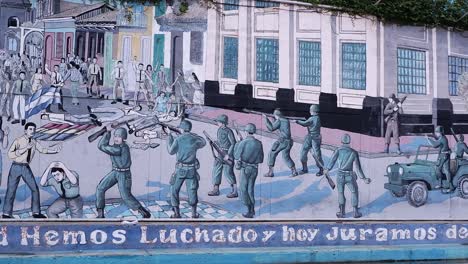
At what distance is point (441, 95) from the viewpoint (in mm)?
10758

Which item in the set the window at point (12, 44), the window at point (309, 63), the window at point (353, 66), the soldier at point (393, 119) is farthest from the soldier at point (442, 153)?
the window at point (12, 44)

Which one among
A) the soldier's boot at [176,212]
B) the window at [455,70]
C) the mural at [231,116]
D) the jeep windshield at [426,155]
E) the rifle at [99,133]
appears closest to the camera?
the mural at [231,116]

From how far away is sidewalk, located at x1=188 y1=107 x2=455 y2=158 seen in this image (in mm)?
9375

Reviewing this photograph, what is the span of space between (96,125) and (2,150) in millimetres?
1279

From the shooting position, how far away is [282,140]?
972 cm

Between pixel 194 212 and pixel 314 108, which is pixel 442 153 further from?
pixel 194 212

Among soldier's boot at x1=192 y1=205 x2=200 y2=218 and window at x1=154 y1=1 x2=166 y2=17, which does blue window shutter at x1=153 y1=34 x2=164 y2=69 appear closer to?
window at x1=154 y1=1 x2=166 y2=17

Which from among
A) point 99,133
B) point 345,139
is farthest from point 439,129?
point 99,133

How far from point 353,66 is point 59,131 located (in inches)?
185

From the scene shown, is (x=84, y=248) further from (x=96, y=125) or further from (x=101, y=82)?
(x=101, y=82)

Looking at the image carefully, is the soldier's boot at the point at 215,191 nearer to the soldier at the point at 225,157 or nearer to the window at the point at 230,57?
the soldier at the point at 225,157

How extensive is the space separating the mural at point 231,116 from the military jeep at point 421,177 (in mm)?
21

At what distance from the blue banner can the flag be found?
1.17 m

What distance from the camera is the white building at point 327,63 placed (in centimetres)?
959
